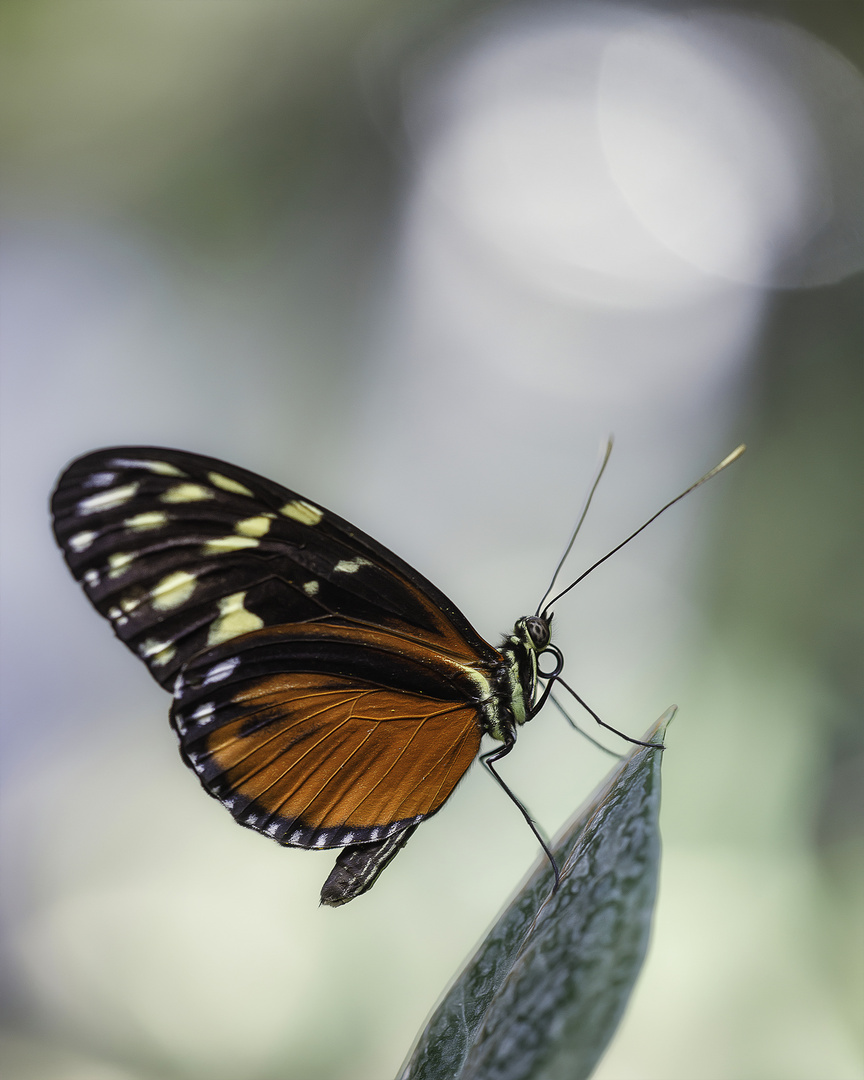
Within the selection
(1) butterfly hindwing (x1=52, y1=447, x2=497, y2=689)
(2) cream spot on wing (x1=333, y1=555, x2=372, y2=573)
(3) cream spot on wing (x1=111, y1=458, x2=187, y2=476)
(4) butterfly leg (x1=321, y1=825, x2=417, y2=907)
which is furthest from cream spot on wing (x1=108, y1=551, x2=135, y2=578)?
(4) butterfly leg (x1=321, y1=825, x2=417, y2=907)

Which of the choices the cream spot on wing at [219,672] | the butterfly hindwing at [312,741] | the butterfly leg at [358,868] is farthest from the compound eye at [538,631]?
the cream spot on wing at [219,672]

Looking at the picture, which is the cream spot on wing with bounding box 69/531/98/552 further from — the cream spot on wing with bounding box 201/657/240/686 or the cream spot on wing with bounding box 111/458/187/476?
the cream spot on wing with bounding box 201/657/240/686

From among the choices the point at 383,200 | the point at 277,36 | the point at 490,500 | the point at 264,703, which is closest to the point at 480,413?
the point at 490,500

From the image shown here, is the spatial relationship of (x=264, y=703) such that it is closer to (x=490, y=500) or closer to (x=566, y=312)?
(x=490, y=500)

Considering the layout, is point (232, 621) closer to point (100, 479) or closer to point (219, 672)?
point (219, 672)

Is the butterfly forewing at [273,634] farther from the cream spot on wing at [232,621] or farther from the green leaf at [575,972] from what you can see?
the green leaf at [575,972]

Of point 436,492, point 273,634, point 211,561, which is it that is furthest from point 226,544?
point 436,492
